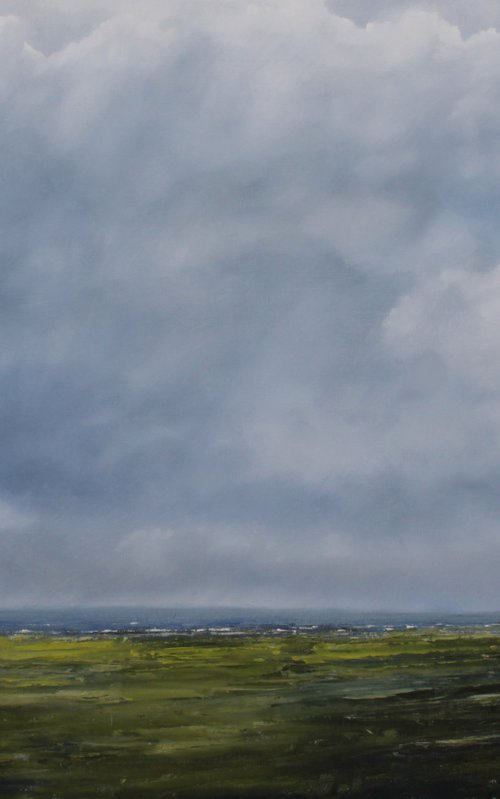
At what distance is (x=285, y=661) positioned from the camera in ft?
127

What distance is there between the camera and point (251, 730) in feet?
65.1

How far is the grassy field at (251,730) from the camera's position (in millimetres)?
14891

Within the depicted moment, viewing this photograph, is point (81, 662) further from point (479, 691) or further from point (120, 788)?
point (120, 788)

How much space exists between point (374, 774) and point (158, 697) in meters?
11.6

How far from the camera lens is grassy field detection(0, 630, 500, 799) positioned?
14.9 meters

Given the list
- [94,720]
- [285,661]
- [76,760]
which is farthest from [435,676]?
[76,760]

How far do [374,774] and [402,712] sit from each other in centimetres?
686

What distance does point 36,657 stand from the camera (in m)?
42.1

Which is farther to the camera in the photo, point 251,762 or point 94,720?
point 94,720

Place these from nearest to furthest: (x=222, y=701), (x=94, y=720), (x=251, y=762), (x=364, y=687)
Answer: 1. (x=251, y=762)
2. (x=94, y=720)
3. (x=222, y=701)
4. (x=364, y=687)

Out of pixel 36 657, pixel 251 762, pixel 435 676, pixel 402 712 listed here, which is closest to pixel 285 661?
pixel 435 676

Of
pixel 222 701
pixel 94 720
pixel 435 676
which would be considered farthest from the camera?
pixel 435 676

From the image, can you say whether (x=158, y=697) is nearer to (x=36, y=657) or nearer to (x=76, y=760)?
(x=76, y=760)

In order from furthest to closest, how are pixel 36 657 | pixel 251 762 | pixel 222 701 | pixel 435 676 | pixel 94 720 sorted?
pixel 36 657 < pixel 435 676 < pixel 222 701 < pixel 94 720 < pixel 251 762
